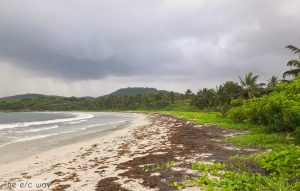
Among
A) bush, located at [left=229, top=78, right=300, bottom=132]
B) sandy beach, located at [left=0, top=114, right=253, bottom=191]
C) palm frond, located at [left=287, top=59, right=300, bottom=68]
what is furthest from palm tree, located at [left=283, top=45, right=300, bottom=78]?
sandy beach, located at [left=0, top=114, right=253, bottom=191]

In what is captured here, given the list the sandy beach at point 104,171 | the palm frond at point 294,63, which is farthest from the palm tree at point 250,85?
the sandy beach at point 104,171

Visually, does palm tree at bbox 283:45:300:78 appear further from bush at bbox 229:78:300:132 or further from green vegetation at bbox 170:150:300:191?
green vegetation at bbox 170:150:300:191

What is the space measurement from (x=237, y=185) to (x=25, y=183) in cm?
856

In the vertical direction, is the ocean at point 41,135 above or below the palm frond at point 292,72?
below

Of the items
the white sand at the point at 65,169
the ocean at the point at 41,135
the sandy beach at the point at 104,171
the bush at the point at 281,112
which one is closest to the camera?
the sandy beach at the point at 104,171

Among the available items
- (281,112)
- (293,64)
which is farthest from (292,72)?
(281,112)

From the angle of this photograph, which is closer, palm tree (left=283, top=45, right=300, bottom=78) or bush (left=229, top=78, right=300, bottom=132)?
bush (left=229, top=78, right=300, bottom=132)

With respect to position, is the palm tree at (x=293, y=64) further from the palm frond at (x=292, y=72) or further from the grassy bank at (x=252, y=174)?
the grassy bank at (x=252, y=174)

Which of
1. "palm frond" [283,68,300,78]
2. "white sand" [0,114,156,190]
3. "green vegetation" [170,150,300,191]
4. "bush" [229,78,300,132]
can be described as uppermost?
"palm frond" [283,68,300,78]

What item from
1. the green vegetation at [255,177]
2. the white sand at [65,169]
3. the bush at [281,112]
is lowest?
the white sand at [65,169]

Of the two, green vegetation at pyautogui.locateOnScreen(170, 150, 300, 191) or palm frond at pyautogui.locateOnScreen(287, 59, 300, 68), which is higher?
palm frond at pyautogui.locateOnScreen(287, 59, 300, 68)

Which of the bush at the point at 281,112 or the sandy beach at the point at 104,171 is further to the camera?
the bush at the point at 281,112

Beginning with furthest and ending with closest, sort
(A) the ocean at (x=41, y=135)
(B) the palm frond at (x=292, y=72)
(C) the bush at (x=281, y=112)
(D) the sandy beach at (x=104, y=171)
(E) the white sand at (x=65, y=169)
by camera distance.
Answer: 1. (B) the palm frond at (x=292, y=72)
2. (A) the ocean at (x=41, y=135)
3. (C) the bush at (x=281, y=112)
4. (E) the white sand at (x=65, y=169)
5. (D) the sandy beach at (x=104, y=171)

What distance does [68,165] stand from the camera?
16.5m
